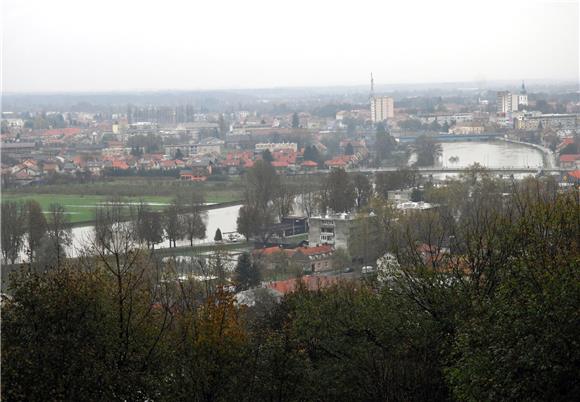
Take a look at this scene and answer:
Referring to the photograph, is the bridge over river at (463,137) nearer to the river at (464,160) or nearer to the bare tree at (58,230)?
the river at (464,160)

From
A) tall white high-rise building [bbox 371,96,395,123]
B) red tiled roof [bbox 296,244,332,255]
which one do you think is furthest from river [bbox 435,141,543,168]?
red tiled roof [bbox 296,244,332,255]

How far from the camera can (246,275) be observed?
27.6ft

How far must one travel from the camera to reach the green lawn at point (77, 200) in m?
14.2

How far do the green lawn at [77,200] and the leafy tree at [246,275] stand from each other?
5278mm

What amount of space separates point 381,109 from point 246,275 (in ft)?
98.9

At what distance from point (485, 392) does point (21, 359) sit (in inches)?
53.4

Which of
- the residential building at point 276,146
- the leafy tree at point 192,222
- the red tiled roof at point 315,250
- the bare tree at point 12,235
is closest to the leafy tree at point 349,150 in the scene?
the residential building at point 276,146

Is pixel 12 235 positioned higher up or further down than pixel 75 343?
further down

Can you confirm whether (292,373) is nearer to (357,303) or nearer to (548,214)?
(357,303)

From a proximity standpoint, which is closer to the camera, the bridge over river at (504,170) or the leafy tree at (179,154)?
the bridge over river at (504,170)

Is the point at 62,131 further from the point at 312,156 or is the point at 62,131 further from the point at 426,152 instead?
the point at 426,152

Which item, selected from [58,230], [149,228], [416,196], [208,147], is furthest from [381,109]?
[58,230]

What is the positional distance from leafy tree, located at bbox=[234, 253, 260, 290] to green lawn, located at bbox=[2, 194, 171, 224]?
528 centimetres

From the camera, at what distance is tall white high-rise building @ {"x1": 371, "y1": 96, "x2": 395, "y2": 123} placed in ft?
124
